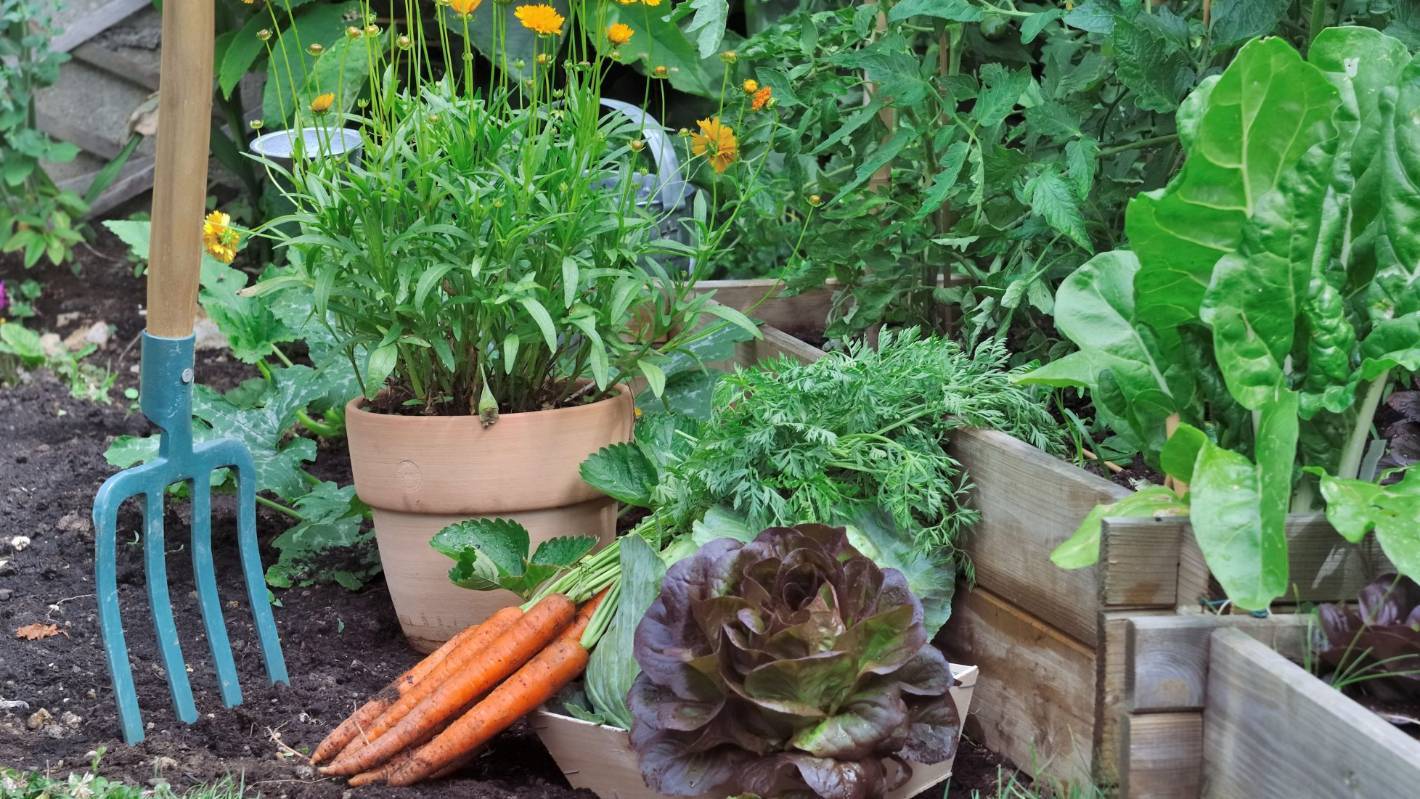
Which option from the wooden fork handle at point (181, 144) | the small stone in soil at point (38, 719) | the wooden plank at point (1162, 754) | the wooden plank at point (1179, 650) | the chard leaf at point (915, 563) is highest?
the wooden fork handle at point (181, 144)

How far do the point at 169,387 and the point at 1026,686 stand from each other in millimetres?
1258

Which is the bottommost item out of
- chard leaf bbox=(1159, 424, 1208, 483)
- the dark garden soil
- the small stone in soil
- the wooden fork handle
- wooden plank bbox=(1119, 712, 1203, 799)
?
the dark garden soil

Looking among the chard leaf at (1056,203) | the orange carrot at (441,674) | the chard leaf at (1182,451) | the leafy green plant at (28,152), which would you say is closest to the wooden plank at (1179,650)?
the chard leaf at (1182,451)

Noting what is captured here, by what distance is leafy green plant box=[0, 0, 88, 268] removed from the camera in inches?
160

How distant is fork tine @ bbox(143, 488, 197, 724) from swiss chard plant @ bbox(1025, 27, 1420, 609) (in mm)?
1216

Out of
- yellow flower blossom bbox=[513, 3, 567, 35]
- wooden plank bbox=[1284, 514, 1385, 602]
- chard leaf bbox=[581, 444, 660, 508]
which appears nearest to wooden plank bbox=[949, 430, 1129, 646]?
wooden plank bbox=[1284, 514, 1385, 602]

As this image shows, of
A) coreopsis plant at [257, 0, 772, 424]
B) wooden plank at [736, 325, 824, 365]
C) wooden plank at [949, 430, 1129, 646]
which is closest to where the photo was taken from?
wooden plank at [949, 430, 1129, 646]

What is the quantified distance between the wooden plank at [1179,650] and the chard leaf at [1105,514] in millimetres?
94

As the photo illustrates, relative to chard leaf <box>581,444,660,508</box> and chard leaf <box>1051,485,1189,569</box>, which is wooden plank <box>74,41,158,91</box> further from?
chard leaf <box>1051,485,1189,569</box>

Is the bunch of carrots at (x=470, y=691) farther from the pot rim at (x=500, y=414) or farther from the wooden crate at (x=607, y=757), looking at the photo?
the pot rim at (x=500, y=414)

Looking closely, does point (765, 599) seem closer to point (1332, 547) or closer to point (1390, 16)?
point (1332, 547)

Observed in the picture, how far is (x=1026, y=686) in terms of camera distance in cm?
183

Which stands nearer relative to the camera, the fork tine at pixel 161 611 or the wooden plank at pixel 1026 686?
the wooden plank at pixel 1026 686

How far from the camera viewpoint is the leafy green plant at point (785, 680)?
5.12 ft
